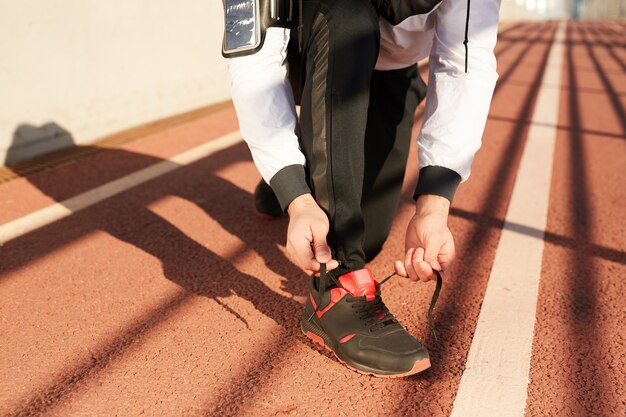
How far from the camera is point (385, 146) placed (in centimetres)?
221

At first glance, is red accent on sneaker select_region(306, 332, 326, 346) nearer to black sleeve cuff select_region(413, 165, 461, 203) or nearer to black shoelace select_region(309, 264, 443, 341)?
black shoelace select_region(309, 264, 443, 341)

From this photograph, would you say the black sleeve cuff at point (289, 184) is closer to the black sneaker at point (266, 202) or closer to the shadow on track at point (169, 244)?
the shadow on track at point (169, 244)

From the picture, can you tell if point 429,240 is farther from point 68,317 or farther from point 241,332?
point 68,317

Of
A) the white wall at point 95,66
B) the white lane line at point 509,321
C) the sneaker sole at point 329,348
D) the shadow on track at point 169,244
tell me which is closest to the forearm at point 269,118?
the sneaker sole at point 329,348

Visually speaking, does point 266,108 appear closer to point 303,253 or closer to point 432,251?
point 303,253

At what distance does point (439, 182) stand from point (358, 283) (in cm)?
35

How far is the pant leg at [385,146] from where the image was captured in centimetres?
218

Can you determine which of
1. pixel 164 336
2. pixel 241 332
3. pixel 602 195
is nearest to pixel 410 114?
pixel 241 332

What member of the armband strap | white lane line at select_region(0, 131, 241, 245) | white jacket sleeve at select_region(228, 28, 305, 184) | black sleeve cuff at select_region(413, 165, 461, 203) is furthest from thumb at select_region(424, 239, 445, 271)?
white lane line at select_region(0, 131, 241, 245)

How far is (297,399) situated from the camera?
1519 mm

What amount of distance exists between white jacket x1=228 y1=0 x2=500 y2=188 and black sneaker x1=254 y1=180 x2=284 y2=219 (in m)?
0.93

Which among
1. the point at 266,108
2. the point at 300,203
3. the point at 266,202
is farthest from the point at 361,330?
the point at 266,202

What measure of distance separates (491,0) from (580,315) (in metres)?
1.00

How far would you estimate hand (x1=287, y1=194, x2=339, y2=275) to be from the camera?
4.89 ft
